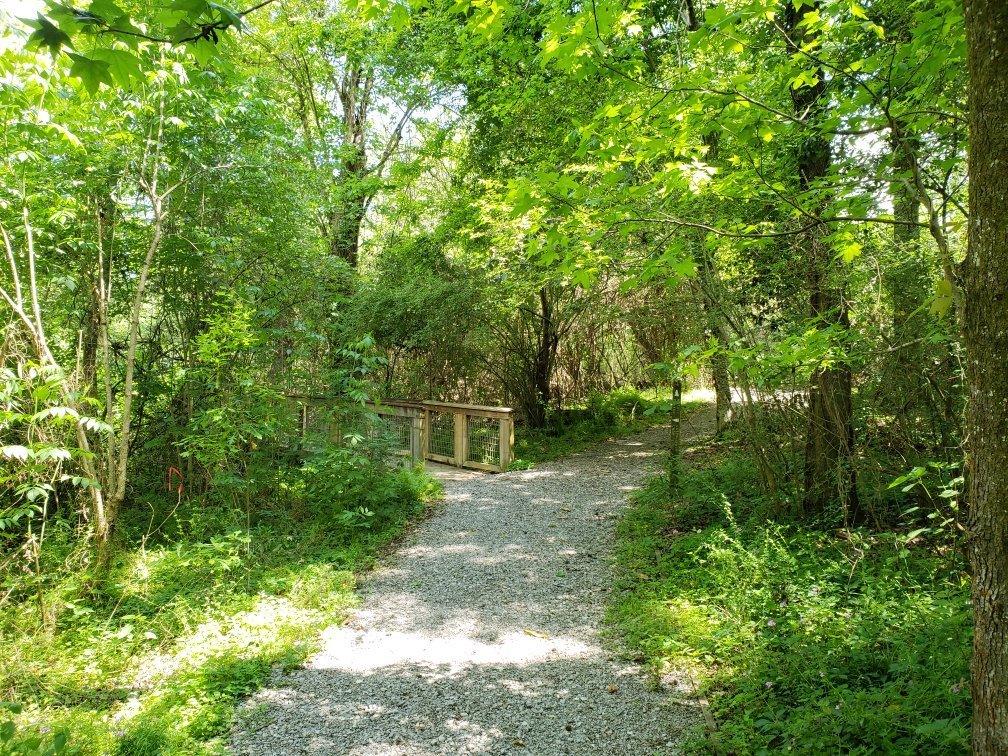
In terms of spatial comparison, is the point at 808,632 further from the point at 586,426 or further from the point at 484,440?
the point at 586,426

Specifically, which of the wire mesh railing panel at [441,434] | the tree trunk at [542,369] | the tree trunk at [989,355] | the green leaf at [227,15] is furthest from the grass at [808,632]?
the tree trunk at [542,369]

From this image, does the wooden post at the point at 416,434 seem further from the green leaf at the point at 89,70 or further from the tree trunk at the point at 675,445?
the green leaf at the point at 89,70

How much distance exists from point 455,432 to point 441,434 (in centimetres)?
40

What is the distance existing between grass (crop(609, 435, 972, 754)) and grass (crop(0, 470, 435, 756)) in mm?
2421

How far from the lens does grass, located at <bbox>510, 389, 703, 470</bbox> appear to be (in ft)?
34.1

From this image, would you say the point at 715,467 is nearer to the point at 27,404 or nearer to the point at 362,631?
the point at 362,631

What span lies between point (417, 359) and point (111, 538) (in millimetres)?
6304

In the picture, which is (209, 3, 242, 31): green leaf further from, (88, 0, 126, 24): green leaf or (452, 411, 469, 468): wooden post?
(452, 411, 469, 468): wooden post

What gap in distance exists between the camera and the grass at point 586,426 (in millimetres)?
10391

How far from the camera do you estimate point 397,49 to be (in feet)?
39.4

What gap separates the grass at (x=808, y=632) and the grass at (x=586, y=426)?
15.8 ft

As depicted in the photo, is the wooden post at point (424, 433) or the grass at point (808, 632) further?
the wooden post at point (424, 433)

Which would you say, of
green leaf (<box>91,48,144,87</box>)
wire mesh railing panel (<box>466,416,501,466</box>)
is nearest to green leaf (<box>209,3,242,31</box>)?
green leaf (<box>91,48,144,87</box>)

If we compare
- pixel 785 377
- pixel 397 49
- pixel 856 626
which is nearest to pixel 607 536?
Answer: pixel 785 377
